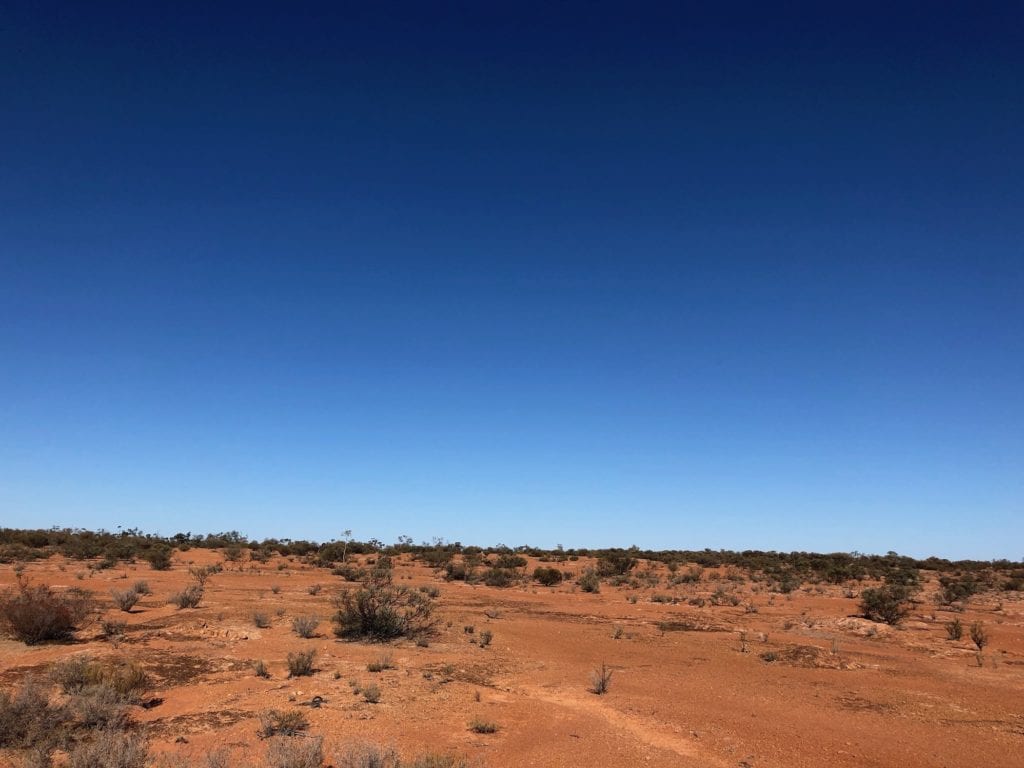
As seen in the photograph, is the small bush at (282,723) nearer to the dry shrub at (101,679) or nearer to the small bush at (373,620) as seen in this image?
the dry shrub at (101,679)

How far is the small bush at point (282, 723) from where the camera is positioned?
9328 mm

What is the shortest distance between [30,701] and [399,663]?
722 cm

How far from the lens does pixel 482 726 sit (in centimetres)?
1011

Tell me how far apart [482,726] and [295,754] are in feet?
11.5

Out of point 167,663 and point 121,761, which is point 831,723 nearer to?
point 121,761

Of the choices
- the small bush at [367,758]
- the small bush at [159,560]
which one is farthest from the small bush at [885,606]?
the small bush at [159,560]

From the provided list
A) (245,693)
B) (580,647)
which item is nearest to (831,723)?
(580,647)

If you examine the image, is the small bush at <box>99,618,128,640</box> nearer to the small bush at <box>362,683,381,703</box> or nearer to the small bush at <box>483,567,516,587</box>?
the small bush at <box>362,683,381,703</box>

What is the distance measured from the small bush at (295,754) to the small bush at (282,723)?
1.35 metres

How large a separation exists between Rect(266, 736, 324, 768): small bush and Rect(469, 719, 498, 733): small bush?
2766 mm

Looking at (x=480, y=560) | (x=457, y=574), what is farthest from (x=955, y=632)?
(x=480, y=560)

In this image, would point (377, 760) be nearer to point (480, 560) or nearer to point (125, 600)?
point (125, 600)

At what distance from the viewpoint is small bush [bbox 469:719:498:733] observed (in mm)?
10094

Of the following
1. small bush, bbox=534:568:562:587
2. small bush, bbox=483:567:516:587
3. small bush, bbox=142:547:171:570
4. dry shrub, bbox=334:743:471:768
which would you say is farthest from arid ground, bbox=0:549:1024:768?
small bush, bbox=534:568:562:587
